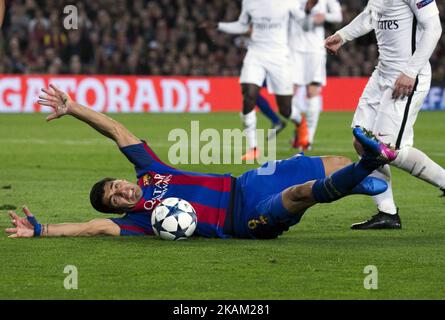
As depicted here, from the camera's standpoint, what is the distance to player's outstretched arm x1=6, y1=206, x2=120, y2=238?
324 inches

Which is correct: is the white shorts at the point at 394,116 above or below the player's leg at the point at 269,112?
above

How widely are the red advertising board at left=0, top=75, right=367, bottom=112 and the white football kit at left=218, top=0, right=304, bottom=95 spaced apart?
33.2 feet

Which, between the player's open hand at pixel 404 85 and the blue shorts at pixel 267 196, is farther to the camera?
the player's open hand at pixel 404 85

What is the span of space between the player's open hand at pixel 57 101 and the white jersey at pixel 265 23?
7.90 metres

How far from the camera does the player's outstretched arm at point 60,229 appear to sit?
824 cm

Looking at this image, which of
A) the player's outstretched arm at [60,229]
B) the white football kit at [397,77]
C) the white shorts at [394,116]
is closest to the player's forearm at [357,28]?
the white football kit at [397,77]

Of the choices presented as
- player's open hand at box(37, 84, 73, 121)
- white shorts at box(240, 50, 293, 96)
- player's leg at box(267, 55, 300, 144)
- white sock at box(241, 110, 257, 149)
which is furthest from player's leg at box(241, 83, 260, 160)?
player's open hand at box(37, 84, 73, 121)

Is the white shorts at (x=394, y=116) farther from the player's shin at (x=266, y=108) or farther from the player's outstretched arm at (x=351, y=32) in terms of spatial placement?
the player's shin at (x=266, y=108)

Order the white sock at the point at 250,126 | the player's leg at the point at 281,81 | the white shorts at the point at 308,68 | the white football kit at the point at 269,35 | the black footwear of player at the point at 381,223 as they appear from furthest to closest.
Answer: the white shorts at the point at 308,68
the player's leg at the point at 281,81
the white football kit at the point at 269,35
the white sock at the point at 250,126
the black footwear of player at the point at 381,223

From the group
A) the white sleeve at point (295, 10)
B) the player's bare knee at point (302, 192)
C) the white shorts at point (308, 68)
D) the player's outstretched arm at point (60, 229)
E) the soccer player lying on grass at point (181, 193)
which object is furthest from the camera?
the white shorts at point (308, 68)

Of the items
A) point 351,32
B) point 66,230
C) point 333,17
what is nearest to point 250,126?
point 333,17

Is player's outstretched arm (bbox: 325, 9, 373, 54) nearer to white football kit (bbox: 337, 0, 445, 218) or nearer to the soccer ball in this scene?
→ white football kit (bbox: 337, 0, 445, 218)

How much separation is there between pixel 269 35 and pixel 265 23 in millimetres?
186

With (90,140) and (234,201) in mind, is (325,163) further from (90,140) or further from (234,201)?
(90,140)
